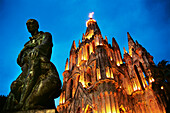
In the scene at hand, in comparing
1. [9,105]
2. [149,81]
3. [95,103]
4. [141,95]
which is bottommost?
[9,105]

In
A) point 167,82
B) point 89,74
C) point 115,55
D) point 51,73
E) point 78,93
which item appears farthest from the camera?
point 115,55

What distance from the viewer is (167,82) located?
40.1 feet

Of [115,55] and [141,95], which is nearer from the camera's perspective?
[141,95]

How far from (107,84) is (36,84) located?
1306 cm

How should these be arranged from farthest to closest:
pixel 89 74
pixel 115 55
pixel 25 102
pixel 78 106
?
pixel 115 55, pixel 89 74, pixel 78 106, pixel 25 102

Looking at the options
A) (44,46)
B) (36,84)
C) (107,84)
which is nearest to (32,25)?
(44,46)

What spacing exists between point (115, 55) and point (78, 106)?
40.7 feet

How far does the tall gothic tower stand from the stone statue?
11449 mm

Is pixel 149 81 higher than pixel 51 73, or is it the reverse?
pixel 149 81

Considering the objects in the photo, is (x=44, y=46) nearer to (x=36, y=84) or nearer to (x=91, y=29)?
(x=36, y=84)

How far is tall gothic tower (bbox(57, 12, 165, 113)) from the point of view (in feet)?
52.9

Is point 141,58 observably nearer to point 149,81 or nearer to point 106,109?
point 149,81

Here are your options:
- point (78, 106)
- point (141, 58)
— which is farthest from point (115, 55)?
point (78, 106)

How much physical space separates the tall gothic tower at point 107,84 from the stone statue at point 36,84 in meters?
11.4
